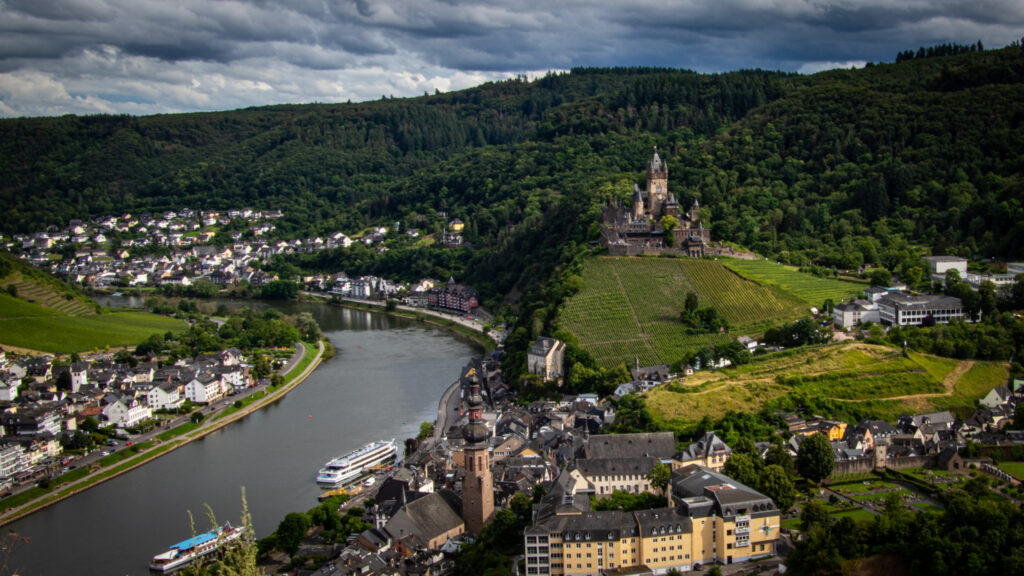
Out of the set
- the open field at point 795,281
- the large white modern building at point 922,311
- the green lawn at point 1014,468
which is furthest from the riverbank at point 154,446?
the green lawn at point 1014,468

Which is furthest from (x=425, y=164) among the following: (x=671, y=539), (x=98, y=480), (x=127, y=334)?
(x=671, y=539)

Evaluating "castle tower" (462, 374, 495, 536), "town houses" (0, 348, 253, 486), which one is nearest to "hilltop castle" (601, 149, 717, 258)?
"town houses" (0, 348, 253, 486)

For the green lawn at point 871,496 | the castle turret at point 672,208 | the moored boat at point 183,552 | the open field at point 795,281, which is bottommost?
the moored boat at point 183,552

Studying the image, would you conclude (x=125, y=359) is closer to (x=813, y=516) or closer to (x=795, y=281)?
(x=795, y=281)

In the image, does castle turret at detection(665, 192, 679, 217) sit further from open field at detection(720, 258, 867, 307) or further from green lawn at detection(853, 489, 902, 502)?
green lawn at detection(853, 489, 902, 502)

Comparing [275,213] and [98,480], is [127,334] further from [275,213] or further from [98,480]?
[275,213]

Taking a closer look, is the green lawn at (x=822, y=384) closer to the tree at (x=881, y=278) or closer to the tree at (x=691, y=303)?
the tree at (x=691, y=303)
